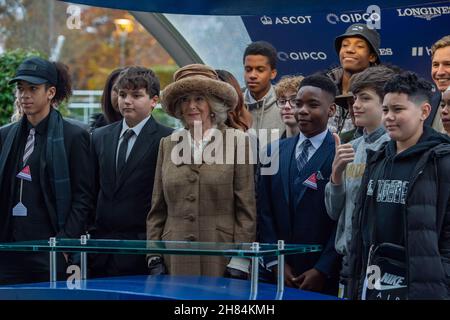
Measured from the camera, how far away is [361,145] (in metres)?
6.05

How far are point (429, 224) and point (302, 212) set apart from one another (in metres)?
1.33

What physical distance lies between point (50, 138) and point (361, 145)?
85.3 inches

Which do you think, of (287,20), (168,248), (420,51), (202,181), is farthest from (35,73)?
(420,51)

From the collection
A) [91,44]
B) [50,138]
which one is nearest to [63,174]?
[50,138]

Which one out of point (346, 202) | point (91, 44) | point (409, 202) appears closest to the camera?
point (409, 202)

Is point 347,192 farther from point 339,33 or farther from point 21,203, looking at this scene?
point 339,33

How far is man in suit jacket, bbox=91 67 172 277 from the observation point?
262 inches

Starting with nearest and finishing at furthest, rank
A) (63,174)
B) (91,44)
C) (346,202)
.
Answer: (346,202)
(63,174)
(91,44)

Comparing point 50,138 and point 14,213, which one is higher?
point 50,138

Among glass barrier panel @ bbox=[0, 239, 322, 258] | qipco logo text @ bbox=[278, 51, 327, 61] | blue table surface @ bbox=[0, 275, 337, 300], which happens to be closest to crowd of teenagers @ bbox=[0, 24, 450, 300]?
glass barrier panel @ bbox=[0, 239, 322, 258]

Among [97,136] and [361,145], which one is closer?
[361,145]

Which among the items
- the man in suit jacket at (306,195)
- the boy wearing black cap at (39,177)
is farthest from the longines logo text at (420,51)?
the boy wearing black cap at (39,177)
